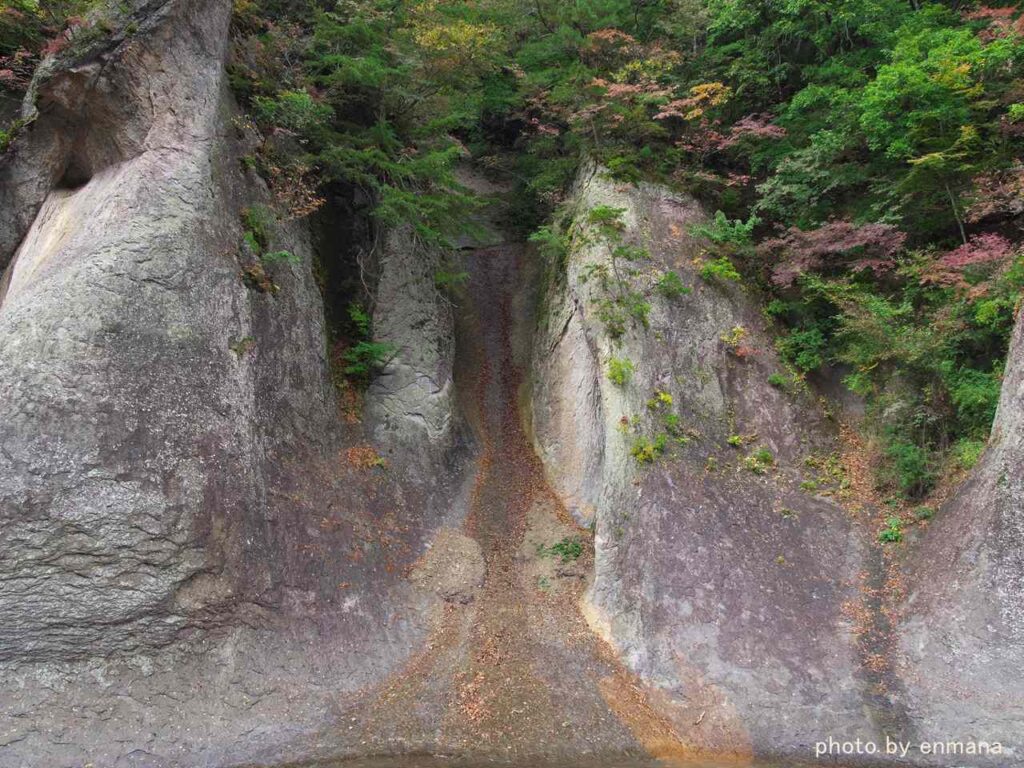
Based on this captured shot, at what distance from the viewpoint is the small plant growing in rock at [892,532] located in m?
11.3

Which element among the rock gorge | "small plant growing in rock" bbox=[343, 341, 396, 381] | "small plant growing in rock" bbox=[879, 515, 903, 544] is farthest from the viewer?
"small plant growing in rock" bbox=[343, 341, 396, 381]

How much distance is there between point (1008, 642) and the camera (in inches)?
350

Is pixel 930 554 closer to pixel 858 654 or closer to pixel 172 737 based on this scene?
pixel 858 654

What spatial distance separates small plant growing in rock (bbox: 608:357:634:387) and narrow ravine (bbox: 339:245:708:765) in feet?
11.0

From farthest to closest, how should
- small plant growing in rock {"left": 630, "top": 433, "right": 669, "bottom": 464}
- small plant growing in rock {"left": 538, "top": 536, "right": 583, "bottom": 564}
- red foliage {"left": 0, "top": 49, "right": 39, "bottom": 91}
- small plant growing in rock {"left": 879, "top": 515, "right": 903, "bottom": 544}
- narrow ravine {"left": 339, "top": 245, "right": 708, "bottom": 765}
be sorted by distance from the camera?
small plant growing in rock {"left": 538, "top": 536, "right": 583, "bottom": 564}
small plant growing in rock {"left": 630, "top": 433, "right": 669, "bottom": 464}
red foliage {"left": 0, "top": 49, "right": 39, "bottom": 91}
small plant growing in rock {"left": 879, "top": 515, "right": 903, "bottom": 544}
narrow ravine {"left": 339, "top": 245, "right": 708, "bottom": 765}

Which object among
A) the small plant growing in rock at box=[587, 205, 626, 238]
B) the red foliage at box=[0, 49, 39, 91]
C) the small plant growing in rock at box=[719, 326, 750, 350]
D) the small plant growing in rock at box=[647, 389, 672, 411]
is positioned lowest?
the small plant growing in rock at box=[647, 389, 672, 411]

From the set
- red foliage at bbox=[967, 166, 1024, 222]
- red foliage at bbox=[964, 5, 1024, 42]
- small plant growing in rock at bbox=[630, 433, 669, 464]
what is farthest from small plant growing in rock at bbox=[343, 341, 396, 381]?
red foliage at bbox=[964, 5, 1024, 42]

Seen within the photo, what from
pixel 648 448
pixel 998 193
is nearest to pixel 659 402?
pixel 648 448

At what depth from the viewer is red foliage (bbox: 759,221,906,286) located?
13.2 m

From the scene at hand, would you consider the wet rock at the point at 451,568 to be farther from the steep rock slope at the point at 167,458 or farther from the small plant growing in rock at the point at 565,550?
the small plant growing in rock at the point at 565,550

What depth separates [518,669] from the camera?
10445 millimetres

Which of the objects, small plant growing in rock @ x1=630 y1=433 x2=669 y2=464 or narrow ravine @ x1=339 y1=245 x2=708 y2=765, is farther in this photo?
small plant growing in rock @ x1=630 y1=433 x2=669 y2=464

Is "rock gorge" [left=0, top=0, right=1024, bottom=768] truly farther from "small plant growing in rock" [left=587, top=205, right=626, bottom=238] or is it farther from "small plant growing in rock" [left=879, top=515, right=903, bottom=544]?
"small plant growing in rock" [left=587, top=205, right=626, bottom=238]

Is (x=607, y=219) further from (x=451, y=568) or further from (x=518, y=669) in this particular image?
(x=518, y=669)
